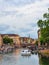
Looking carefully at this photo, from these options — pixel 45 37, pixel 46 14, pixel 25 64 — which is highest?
pixel 46 14

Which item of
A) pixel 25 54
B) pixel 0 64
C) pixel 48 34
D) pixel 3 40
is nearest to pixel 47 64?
pixel 0 64

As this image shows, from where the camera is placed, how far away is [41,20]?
2908 inches

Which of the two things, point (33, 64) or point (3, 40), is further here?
point (3, 40)

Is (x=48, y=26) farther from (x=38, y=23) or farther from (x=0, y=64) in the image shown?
(x=0, y=64)

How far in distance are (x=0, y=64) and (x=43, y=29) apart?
17.5 meters

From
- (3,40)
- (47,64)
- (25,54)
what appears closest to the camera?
(47,64)

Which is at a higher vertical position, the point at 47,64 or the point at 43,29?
the point at 43,29

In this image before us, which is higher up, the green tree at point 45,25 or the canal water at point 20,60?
the green tree at point 45,25

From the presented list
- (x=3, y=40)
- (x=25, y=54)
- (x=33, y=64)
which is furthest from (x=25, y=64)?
(x=3, y=40)

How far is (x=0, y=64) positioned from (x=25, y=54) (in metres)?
32.9

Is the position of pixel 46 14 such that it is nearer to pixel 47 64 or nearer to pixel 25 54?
pixel 47 64

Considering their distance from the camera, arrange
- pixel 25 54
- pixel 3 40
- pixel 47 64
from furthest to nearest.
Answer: pixel 3 40 < pixel 25 54 < pixel 47 64

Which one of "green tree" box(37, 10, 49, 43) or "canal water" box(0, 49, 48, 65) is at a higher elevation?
"green tree" box(37, 10, 49, 43)

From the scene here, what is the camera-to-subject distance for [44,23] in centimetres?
7312
